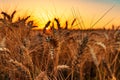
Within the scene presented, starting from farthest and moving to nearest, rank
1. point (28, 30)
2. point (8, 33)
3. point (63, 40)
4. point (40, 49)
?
point (8, 33) → point (28, 30) → point (40, 49) → point (63, 40)

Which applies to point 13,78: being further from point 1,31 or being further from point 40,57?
point 1,31

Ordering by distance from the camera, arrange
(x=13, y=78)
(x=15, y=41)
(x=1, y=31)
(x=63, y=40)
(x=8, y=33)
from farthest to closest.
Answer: (x=1, y=31), (x=8, y=33), (x=15, y=41), (x=63, y=40), (x=13, y=78)

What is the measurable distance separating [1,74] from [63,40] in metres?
0.59

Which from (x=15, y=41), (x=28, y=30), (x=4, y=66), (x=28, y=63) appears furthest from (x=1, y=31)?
(x=28, y=63)

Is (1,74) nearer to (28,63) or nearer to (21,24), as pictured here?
(28,63)

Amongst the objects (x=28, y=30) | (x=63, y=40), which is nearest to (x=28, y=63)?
(x=63, y=40)

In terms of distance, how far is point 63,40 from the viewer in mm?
2807

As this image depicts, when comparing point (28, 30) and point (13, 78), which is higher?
point (28, 30)

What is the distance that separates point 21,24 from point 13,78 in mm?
1867

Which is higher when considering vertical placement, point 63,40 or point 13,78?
point 63,40

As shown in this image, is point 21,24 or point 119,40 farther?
point 21,24

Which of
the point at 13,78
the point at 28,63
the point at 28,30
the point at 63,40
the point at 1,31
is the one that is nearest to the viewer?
the point at 28,63

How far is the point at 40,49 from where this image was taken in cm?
299

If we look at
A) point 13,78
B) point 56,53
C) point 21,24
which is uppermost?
point 21,24
